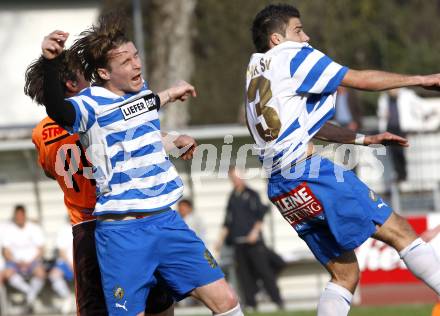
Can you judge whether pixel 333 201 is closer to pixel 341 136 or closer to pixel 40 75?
pixel 341 136

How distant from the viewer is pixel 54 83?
571 centimetres

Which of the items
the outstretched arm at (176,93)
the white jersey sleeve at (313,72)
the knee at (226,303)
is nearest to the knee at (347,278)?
the knee at (226,303)

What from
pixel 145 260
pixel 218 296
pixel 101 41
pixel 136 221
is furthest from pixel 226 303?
pixel 101 41

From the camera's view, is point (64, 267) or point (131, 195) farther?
point (64, 267)

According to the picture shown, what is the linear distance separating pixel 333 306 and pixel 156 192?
1.39 meters

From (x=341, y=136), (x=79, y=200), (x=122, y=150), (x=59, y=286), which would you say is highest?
(x=122, y=150)

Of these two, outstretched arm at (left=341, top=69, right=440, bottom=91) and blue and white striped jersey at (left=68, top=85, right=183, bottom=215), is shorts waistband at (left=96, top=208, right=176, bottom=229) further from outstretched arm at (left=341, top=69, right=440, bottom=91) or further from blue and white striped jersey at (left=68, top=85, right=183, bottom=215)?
outstretched arm at (left=341, top=69, right=440, bottom=91)

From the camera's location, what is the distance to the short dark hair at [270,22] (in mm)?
6547

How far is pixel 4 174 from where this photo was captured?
15.4 meters

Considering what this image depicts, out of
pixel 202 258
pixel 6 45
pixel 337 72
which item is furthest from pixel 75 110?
pixel 6 45

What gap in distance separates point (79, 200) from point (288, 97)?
58.3 inches

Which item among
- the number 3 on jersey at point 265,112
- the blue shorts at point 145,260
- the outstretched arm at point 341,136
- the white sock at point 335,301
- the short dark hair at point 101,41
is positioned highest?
the short dark hair at point 101,41

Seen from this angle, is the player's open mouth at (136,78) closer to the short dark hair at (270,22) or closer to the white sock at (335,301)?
the short dark hair at (270,22)

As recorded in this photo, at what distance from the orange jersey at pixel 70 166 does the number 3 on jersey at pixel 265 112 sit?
3.67ft
